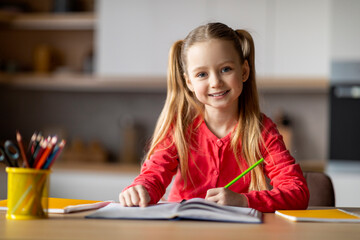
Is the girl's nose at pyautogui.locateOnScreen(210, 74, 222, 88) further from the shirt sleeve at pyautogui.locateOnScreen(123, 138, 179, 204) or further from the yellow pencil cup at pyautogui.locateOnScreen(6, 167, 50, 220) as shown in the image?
the yellow pencil cup at pyautogui.locateOnScreen(6, 167, 50, 220)

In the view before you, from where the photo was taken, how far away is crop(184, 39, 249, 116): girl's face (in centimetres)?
136

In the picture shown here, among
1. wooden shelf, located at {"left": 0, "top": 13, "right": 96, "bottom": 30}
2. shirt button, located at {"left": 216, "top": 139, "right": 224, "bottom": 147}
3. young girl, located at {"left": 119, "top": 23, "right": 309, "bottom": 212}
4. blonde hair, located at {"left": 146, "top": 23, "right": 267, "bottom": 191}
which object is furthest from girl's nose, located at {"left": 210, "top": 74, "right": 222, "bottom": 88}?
wooden shelf, located at {"left": 0, "top": 13, "right": 96, "bottom": 30}

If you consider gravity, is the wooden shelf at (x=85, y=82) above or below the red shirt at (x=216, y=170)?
above

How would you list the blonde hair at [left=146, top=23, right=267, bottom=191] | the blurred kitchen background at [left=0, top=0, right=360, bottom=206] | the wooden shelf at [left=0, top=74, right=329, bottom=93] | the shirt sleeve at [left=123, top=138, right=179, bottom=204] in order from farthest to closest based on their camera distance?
the wooden shelf at [left=0, top=74, right=329, bottom=93], the blurred kitchen background at [left=0, top=0, right=360, bottom=206], the blonde hair at [left=146, top=23, right=267, bottom=191], the shirt sleeve at [left=123, top=138, right=179, bottom=204]

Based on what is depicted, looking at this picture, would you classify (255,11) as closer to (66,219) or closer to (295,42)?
(295,42)

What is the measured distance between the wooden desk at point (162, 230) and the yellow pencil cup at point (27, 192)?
0.08ft

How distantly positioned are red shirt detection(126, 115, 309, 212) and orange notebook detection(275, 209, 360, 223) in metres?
0.09

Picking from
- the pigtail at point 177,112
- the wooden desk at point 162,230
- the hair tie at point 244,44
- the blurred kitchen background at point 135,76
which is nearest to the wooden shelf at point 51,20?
the blurred kitchen background at point 135,76

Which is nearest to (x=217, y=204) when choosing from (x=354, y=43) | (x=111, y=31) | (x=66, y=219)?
(x=66, y=219)

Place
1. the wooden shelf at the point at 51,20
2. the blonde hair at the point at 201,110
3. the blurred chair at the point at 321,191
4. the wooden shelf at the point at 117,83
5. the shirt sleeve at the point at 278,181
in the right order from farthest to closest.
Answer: the wooden shelf at the point at 51,20, the wooden shelf at the point at 117,83, the blurred chair at the point at 321,191, the blonde hair at the point at 201,110, the shirt sleeve at the point at 278,181

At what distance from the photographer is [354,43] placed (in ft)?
9.93

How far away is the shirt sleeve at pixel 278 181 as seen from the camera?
122 centimetres

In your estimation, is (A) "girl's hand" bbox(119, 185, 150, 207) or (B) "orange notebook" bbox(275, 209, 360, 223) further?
(A) "girl's hand" bbox(119, 185, 150, 207)

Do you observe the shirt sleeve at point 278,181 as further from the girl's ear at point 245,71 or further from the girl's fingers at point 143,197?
the girl's fingers at point 143,197
